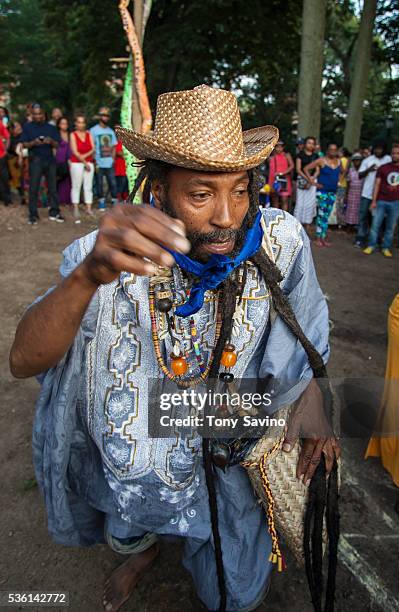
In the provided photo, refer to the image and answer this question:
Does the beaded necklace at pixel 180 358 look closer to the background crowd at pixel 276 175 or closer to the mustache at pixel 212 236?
the mustache at pixel 212 236

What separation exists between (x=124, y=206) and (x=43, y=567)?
89.0 inches

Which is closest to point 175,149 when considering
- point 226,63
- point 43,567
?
point 43,567

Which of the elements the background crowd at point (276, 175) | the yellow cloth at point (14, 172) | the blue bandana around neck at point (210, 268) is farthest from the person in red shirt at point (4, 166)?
the blue bandana around neck at point (210, 268)

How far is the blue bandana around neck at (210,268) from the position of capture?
1.61 meters

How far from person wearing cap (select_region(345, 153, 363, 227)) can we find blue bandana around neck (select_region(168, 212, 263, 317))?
9.24 m

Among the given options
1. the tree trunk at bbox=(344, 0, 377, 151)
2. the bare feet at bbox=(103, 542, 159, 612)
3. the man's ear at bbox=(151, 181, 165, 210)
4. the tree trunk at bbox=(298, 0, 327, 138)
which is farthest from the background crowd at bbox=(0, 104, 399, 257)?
the bare feet at bbox=(103, 542, 159, 612)

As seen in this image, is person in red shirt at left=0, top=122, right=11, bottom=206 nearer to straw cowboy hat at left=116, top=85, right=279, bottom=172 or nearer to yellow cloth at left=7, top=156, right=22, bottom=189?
yellow cloth at left=7, top=156, right=22, bottom=189

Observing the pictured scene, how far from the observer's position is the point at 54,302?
127cm

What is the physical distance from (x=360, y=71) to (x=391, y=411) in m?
14.1

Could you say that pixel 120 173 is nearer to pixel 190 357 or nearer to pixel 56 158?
pixel 56 158

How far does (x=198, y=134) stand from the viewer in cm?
157

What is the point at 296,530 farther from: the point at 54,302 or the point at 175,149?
the point at 175,149

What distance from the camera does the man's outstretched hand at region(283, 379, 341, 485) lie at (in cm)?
192

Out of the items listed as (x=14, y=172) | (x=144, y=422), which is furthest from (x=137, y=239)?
(x=14, y=172)
